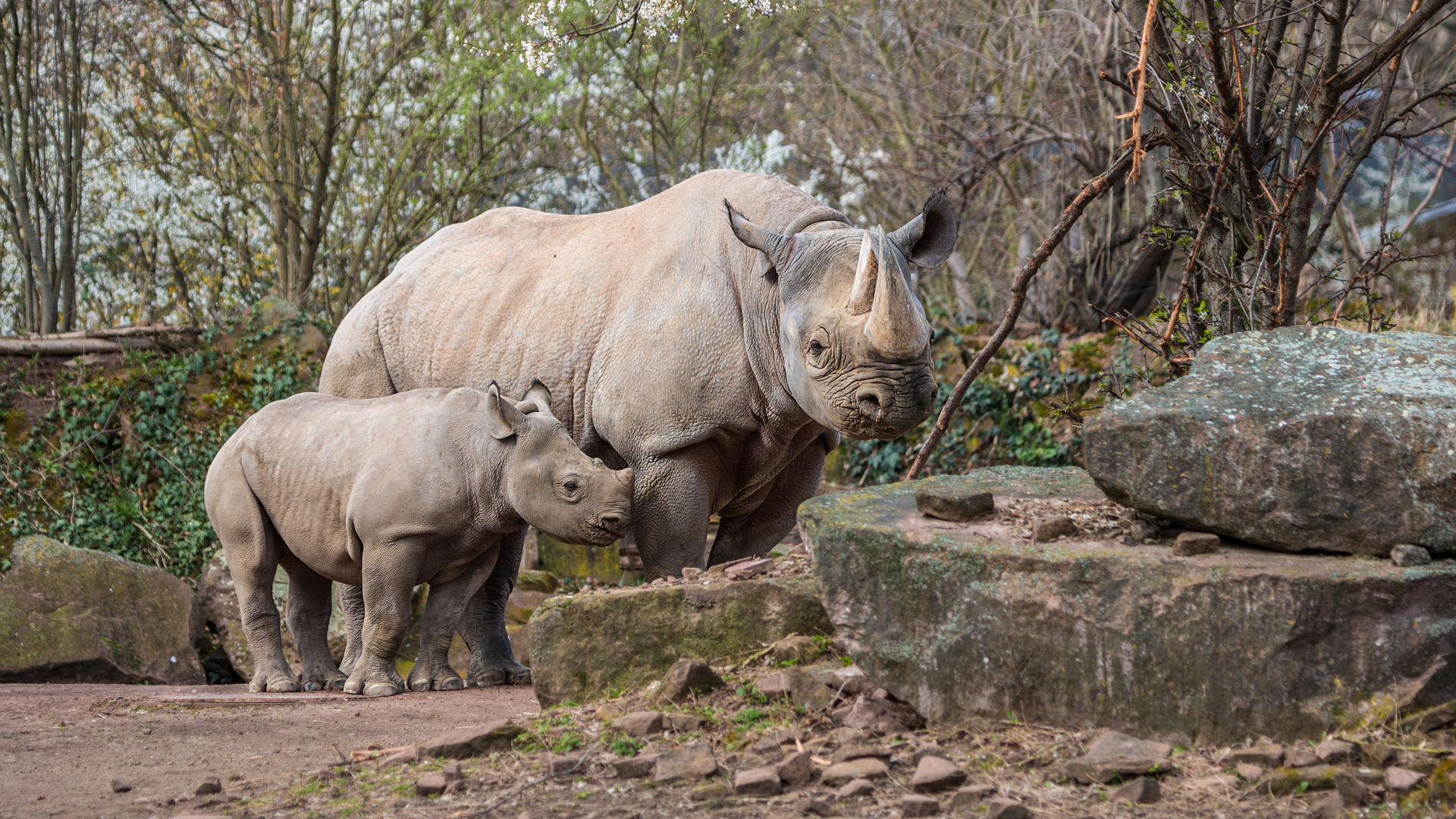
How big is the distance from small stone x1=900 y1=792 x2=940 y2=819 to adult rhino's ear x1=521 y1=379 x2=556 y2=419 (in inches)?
130

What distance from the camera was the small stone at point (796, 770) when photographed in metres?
3.55

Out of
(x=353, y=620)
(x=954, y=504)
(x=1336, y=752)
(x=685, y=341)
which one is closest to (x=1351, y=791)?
(x=1336, y=752)

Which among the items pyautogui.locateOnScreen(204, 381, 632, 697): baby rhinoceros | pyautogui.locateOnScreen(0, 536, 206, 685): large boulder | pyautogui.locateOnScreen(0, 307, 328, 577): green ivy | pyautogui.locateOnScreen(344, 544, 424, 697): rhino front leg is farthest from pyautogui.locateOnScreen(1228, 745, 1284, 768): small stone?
pyautogui.locateOnScreen(0, 307, 328, 577): green ivy

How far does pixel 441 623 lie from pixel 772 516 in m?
1.74

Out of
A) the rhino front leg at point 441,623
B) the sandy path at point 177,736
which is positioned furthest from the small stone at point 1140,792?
the rhino front leg at point 441,623

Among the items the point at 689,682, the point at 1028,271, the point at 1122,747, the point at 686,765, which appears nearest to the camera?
the point at 1122,747

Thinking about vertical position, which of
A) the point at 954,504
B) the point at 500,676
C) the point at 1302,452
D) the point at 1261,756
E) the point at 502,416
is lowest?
the point at 500,676

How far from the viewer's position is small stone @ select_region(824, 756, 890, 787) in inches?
138

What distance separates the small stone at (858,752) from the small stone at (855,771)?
2.1 inches

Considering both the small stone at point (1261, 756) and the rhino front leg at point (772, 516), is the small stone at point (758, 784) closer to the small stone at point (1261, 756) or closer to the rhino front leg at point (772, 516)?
the small stone at point (1261, 756)

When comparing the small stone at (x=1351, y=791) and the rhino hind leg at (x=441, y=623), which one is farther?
the rhino hind leg at (x=441, y=623)

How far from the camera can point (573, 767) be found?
3848 mm

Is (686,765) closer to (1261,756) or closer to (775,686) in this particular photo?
(775,686)

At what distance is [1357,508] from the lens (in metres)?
3.62
